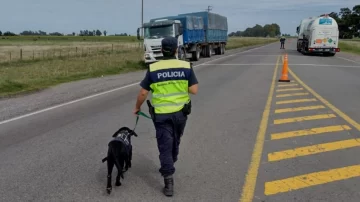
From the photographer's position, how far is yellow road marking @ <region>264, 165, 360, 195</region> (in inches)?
168

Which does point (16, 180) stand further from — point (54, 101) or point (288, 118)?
point (54, 101)

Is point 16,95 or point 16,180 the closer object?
point 16,180

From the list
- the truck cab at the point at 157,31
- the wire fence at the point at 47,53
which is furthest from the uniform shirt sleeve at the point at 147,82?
the wire fence at the point at 47,53

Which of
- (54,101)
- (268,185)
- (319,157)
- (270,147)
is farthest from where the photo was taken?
(54,101)

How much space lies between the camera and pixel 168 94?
13.5 ft

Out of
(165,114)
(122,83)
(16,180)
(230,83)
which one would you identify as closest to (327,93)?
(230,83)

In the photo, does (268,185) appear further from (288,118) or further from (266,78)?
(266,78)

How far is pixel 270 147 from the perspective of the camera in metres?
5.86

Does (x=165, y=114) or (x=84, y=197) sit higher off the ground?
(x=165, y=114)

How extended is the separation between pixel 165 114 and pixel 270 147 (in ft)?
7.99

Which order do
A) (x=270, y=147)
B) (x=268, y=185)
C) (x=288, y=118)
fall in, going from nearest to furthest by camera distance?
(x=268, y=185) < (x=270, y=147) < (x=288, y=118)

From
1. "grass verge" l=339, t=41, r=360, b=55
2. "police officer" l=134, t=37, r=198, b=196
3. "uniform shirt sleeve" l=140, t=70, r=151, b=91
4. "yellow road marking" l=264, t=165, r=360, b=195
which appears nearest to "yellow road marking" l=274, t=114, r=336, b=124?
"yellow road marking" l=264, t=165, r=360, b=195

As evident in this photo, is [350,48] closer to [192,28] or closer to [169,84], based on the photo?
[192,28]

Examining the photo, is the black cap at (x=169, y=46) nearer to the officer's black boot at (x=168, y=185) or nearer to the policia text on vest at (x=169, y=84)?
the policia text on vest at (x=169, y=84)
